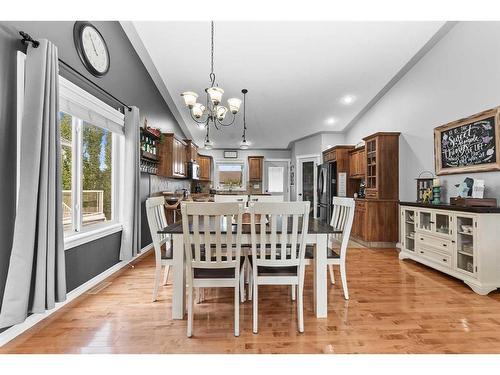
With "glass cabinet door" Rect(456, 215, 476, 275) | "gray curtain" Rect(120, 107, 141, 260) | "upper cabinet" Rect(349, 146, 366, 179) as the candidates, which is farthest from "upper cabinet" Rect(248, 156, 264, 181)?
"glass cabinet door" Rect(456, 215, 476, 275)

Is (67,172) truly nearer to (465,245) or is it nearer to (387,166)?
(465,245)

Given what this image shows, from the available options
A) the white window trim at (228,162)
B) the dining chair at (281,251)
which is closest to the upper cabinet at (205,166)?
the white window trim at (228,162)

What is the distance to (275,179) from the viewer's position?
944 centimetres

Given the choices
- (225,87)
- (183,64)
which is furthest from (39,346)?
(225,87)

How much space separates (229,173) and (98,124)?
6523mm

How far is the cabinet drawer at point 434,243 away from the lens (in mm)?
3125

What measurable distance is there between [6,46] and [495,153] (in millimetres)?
4894

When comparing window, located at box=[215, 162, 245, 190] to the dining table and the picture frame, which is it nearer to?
the picture frame

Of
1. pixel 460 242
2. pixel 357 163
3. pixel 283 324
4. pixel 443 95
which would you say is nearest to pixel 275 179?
pixel 357 163

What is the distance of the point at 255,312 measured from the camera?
1940 millimetres

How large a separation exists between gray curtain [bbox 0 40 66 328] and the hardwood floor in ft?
1.12

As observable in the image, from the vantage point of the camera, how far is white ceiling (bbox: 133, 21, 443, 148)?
3.47 metres

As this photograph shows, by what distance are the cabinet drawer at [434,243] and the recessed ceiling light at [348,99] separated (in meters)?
3.24
